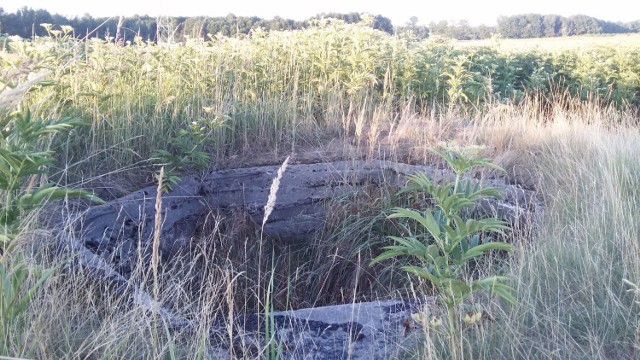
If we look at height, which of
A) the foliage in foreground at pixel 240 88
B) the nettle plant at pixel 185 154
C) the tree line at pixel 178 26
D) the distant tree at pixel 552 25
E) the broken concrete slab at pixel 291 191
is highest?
the distant tree at pixel 552 25

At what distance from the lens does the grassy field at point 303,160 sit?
2.47m

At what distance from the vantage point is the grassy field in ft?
8.12

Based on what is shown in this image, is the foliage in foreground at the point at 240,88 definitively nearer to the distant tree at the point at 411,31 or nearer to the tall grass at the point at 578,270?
the distant tree at the point at 411,31

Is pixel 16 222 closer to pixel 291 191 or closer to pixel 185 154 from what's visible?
pixel 185 154

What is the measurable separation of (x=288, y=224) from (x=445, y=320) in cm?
225

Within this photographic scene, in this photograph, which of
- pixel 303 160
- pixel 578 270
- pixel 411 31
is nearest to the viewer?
pixel 578 270

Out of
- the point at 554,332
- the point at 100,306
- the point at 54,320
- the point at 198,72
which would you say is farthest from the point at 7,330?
the point at 198,72

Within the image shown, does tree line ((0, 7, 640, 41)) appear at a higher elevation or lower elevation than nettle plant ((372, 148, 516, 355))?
higher

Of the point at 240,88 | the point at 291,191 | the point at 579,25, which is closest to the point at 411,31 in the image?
the point at 240,88

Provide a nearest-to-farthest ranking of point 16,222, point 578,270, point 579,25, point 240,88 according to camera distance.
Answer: point 16,222 → point 578,270 → point 240,88 → point 579,25

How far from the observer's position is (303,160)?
16.4ft

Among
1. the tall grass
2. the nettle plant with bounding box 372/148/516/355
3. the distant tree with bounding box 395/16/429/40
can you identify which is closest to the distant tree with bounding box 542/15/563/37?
the distant tree with bounding box 395/16/429/40

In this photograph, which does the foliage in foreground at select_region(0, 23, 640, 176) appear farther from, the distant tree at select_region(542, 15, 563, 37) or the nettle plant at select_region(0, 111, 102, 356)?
the distant tree at select_region(542, 15, 563, 37)

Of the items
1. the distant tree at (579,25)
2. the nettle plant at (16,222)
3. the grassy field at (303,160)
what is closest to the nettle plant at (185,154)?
the grassy field at (303,160)
